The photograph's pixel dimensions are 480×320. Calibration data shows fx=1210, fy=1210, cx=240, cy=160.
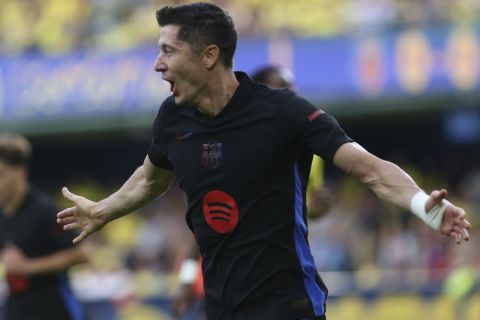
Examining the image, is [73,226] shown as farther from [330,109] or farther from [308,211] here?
[330,109]

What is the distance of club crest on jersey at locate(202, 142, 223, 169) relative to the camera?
18.2 ft

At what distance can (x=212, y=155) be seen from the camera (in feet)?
18.2

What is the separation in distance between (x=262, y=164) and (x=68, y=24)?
16.6 metres

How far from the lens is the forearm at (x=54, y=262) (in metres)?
8.33

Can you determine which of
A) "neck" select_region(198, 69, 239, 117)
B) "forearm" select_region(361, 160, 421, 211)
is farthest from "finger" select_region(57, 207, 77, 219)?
"forearm" select_region(361, 160, 421, 211)

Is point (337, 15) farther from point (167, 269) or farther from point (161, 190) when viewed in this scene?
point (161, 190)

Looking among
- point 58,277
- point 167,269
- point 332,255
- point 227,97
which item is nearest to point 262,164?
point 227,97

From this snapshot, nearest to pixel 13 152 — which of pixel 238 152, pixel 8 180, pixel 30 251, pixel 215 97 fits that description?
pixel 8 180

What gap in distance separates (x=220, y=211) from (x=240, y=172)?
0.68 ft

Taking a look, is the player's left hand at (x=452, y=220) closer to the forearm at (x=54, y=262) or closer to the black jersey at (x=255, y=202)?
the black jersey at (x=255, y=202)

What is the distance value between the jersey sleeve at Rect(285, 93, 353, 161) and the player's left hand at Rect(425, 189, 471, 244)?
563 mm

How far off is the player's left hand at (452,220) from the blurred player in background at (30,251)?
13.1 ft

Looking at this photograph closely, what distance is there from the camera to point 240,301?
549 cm

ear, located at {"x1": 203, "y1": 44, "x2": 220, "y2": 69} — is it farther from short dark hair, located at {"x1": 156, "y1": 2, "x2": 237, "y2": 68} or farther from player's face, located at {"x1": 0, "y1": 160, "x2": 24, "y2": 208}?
player's face, located at {"x1": 0, "y1": 160, "x2": 24, "y2": 208}
